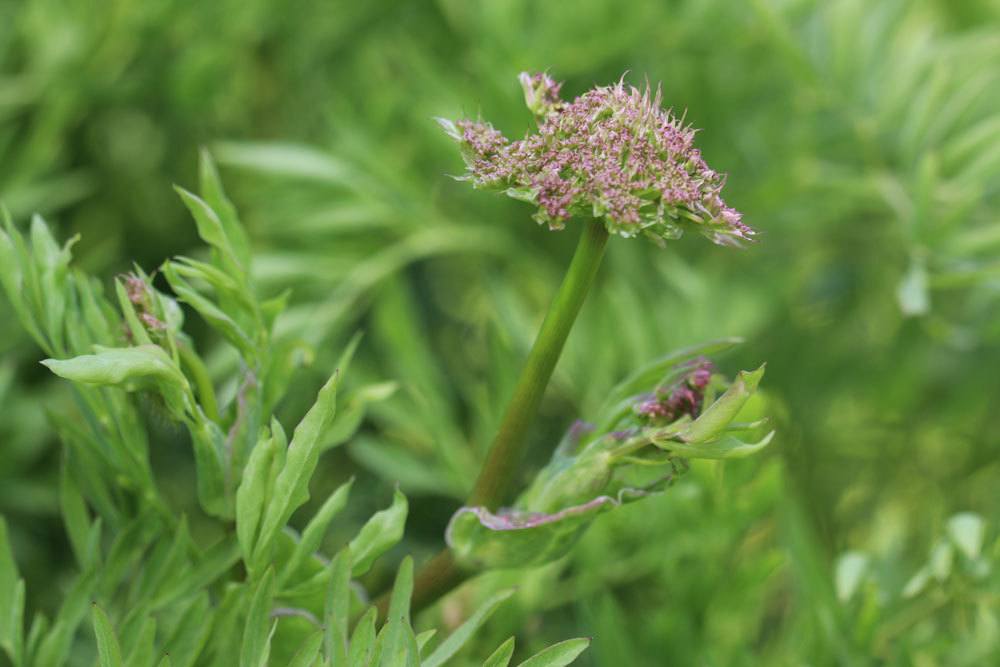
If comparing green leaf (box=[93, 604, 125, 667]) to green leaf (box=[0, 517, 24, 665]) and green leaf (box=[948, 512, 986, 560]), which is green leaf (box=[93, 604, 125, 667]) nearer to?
green leaf (box=[0, 517, 24, 665])

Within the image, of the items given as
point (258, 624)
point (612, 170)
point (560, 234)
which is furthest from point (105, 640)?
point (560, 234)

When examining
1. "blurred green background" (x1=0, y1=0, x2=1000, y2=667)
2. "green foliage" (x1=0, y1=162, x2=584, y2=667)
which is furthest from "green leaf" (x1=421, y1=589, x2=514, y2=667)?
"blurred green background" (x1=0, y1=0, x2=1000, y2=667)

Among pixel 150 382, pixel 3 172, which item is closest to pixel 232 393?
pixel 150 382

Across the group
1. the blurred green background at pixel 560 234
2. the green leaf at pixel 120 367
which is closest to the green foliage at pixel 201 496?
the green leaf at pixel 120 367

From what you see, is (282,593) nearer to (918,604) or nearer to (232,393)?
(232,393)

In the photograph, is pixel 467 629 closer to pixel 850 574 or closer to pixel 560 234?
pixel 850 574

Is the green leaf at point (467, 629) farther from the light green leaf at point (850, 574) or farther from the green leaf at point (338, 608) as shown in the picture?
the light green leaf at point (850, 574)
